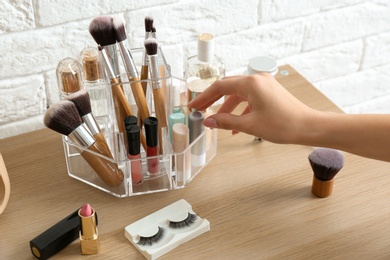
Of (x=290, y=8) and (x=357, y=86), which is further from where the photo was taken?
(x=357, y=86)

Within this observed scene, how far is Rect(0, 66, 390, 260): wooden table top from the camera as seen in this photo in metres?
0.75

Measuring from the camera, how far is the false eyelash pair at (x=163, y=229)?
0.75m

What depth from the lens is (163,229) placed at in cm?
77

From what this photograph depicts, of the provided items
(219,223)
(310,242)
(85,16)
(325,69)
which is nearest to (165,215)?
(219,223)

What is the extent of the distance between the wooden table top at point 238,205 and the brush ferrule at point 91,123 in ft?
0.31

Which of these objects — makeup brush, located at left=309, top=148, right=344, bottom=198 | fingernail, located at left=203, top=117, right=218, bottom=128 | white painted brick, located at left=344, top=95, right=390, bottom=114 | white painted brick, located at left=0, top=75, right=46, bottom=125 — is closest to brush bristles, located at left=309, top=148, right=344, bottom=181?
makeup brush, located at left=309, top=148, right=344, bottom=198

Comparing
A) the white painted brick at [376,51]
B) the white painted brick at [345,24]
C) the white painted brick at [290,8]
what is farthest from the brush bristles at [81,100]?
the white painted brick at [376,51]

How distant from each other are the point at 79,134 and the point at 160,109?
12 centimetres

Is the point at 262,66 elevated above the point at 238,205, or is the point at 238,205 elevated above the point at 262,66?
the point at 262,66

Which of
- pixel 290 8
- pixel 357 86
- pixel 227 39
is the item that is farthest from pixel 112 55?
pixel 357 86

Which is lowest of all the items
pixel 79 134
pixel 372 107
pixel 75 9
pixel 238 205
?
pixel 372 107

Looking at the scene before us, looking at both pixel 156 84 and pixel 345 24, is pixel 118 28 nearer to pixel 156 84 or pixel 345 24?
pixel 156 84

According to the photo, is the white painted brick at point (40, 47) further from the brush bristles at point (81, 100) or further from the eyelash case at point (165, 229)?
the eyelash case at point (165, 229)

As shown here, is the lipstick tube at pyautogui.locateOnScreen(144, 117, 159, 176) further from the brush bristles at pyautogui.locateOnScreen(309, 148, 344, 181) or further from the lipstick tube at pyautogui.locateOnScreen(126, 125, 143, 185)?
the brush bristles at pyautogui.locateOnScreen(309, 148, 344, 181)
